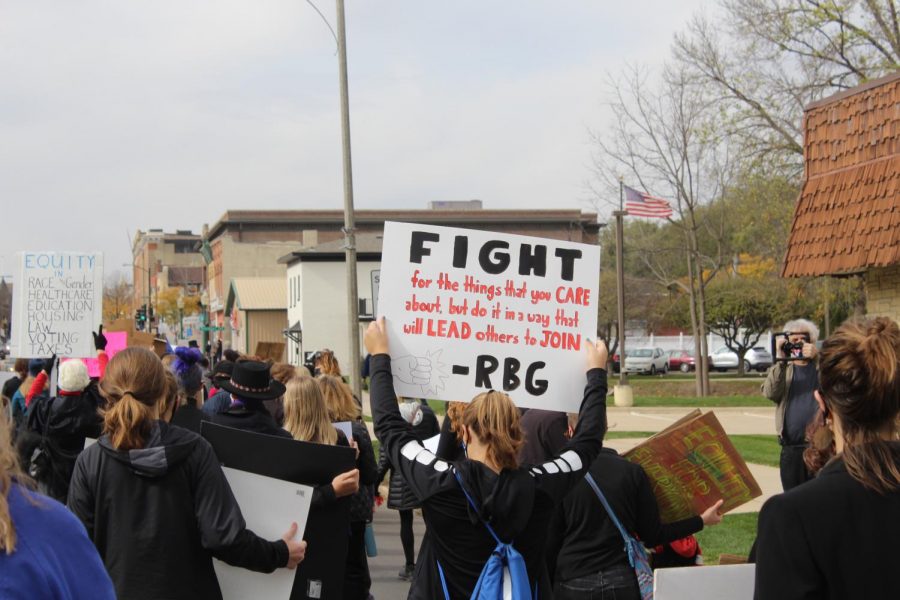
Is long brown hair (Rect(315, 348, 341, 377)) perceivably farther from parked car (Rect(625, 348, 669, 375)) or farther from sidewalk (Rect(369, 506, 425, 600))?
parked car (Rect(625, 348, 669, 375))

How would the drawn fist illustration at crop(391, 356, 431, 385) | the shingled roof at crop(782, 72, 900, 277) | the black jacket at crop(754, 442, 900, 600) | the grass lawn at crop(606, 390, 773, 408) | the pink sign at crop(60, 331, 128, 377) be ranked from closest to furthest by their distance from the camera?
1. the black jacket at crop(754, 442, 900, 600)
2. the drawn fist illustration at crop(391, 356, 431, 385)
3. the pink sign at crop(60, 331, 128, 377)
4. the shingled roof at crop(782, 72, 900, 277)
5. the grass lawn at crop(606, 390, 773, 408)

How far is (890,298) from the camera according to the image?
1412 cm

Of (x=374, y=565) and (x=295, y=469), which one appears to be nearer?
(x=295, y=469)

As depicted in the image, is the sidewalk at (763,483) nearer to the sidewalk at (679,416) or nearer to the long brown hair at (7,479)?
the sidewalk at (679,416)

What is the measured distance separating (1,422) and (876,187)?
12.8 metres

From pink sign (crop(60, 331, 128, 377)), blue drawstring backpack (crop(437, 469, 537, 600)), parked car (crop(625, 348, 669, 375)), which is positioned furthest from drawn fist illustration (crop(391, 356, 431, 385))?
parked car (crop(625, 348, 669, 375))

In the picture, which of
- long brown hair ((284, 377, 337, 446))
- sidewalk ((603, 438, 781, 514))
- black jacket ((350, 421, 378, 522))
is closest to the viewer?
long brown hair ((284, 377, 337, 446))

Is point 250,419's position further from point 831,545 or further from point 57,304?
point 57,304

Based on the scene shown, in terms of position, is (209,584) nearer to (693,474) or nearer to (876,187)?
(693,474)

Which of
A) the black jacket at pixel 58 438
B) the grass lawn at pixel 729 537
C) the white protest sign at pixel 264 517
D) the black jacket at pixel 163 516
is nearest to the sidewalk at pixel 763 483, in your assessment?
the grass lawn at pixel 729 537

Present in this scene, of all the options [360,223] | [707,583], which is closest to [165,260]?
[360,223]

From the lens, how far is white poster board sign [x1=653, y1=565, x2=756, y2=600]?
3.19 metres

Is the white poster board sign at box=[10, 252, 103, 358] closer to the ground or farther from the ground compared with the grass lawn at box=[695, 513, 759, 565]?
farther from the ground

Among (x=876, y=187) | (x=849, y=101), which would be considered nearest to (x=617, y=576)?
(x=876, y=187)
